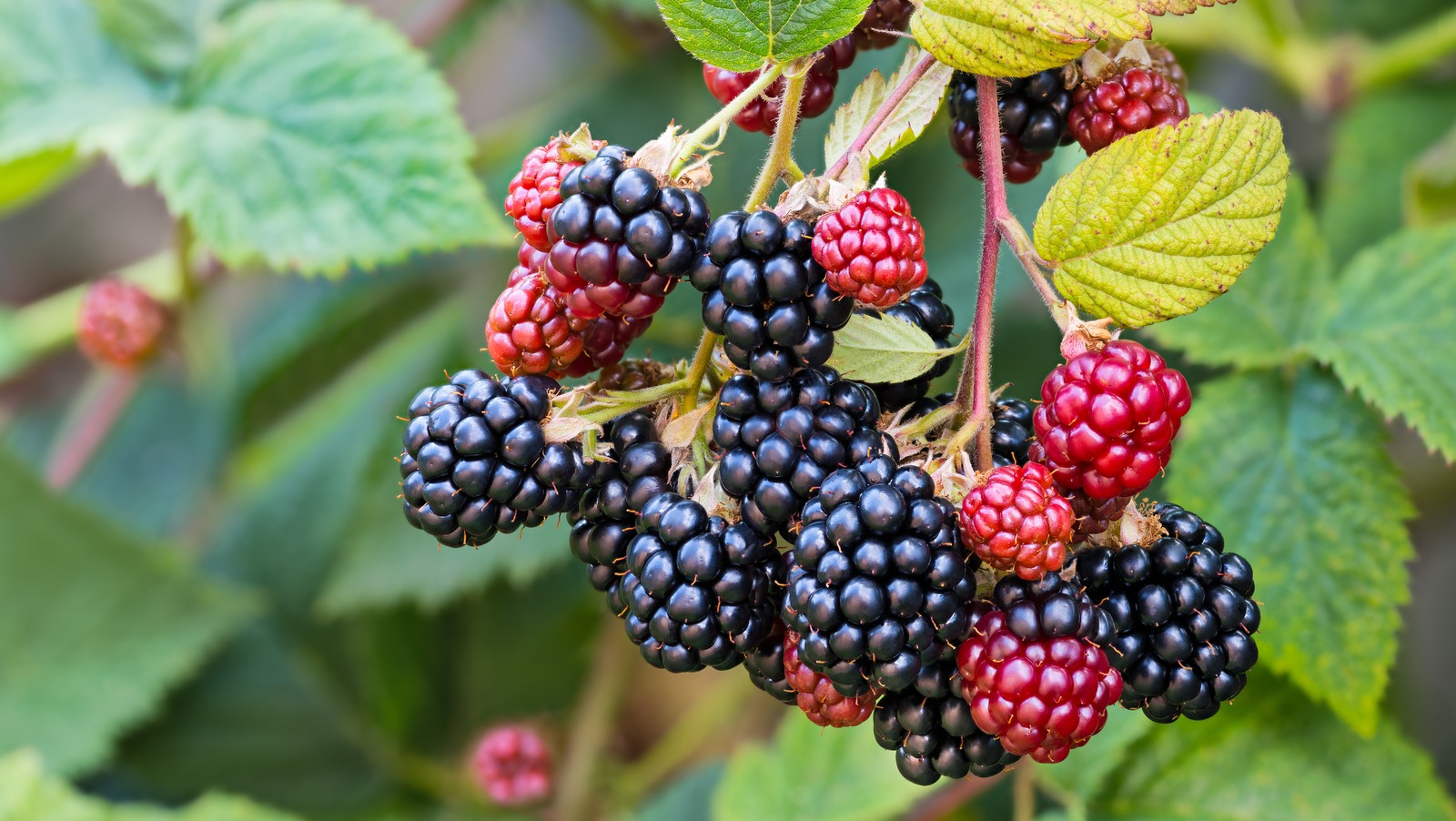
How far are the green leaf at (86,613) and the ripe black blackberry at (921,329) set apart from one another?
149 centimetres

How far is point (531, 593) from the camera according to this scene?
1996mm

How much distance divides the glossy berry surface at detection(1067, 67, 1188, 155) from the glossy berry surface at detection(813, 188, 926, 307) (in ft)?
0.72

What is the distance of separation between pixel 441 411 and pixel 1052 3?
1.64 ft

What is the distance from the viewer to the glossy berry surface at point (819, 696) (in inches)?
30.9

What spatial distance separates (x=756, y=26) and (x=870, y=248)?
20 cm

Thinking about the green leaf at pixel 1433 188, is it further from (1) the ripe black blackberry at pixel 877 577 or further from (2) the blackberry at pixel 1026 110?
(1) the ripe black blackberry at pixel 877 577

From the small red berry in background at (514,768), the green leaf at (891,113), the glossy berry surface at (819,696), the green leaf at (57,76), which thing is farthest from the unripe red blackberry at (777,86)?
the small red berry in background at (514,768)

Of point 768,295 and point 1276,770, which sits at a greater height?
point 768,295

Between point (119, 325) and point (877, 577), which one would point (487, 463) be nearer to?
point (877, 577)

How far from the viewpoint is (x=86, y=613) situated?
1.93 meters

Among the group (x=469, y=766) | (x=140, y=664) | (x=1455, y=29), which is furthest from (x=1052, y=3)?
(x=140, y=664)

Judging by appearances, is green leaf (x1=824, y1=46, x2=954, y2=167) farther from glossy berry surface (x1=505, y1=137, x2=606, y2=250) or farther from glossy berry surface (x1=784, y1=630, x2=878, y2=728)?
glossy berry surface (x1=784, y1=630, x2=878, y2=728)

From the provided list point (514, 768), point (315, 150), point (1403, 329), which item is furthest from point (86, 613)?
point (1403, 329)

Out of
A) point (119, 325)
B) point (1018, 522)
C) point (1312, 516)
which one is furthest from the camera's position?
point (119, 325)
